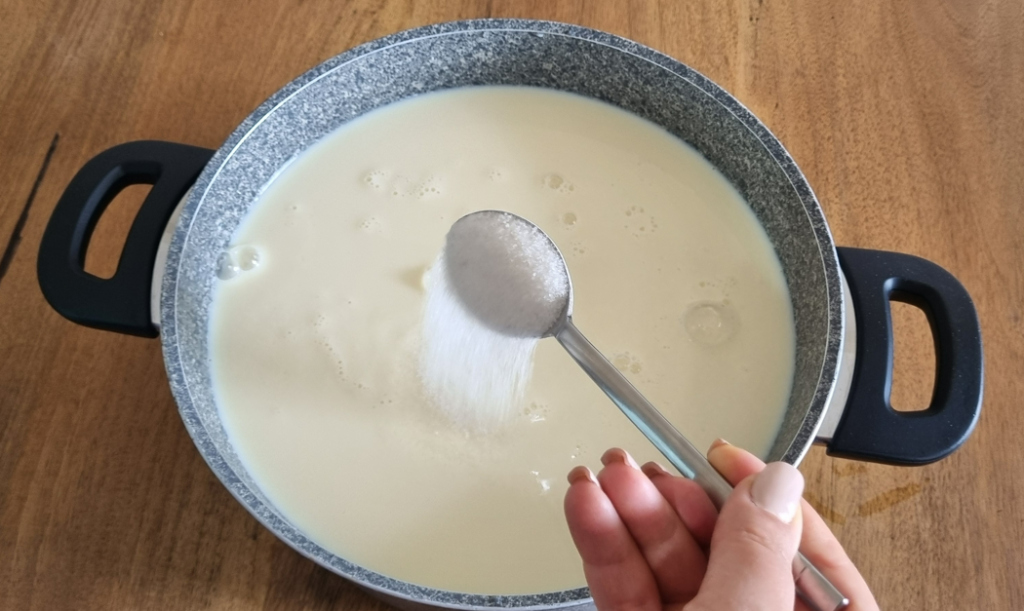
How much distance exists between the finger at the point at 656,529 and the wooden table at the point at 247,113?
Result: 0.87 feet

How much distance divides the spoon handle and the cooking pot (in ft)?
0.34

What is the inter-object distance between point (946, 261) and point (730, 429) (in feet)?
0.98

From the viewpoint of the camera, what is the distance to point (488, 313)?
56 centimetres

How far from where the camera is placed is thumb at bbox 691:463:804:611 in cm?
36

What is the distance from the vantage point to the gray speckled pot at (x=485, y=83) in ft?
1.81

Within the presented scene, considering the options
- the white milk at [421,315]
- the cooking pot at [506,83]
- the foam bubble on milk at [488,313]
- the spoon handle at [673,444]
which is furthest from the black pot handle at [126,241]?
the spoon handle at [673,444]

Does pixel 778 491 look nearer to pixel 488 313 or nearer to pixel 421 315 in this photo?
pixel 488 313

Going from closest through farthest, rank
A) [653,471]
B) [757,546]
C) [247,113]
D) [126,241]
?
[757,546]
[653,471]
[126,241]
[247,113]

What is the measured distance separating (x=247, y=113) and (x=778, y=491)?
0.65m

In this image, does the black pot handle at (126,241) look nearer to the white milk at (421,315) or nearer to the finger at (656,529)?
the white milk at (421,315)

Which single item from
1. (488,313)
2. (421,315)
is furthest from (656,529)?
(421,315)

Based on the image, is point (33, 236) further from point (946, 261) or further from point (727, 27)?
point (946, 261)

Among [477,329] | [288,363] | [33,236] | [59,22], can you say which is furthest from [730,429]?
[59,22]

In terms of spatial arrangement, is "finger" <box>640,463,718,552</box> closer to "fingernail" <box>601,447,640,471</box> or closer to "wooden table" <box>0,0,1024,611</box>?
"fingernail" <box>601,447,640,471</box>
